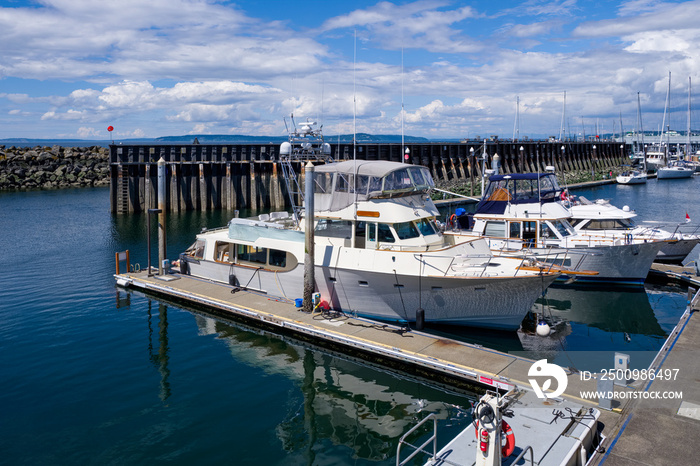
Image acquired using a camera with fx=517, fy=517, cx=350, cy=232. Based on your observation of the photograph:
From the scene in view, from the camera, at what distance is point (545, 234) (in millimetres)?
22969

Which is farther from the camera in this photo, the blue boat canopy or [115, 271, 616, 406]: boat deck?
the blue boat canopy

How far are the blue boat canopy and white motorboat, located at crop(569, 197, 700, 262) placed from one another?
6.57 feet

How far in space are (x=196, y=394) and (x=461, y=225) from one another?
55.6 ft

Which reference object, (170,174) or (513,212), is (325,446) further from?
(170,174)

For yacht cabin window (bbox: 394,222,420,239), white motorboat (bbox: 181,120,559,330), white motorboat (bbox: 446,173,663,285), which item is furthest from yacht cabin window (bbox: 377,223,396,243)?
white motorboat (bbox: 446,173,663,285)

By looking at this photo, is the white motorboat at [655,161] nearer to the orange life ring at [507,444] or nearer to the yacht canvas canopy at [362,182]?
the yacht canvas canopy at [362,182]

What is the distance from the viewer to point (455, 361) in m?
13.0

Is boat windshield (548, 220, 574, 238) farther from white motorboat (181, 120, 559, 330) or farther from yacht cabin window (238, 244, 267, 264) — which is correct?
yacht cabin window (238, 244, 267, 264)

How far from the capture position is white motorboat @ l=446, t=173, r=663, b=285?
22.2m

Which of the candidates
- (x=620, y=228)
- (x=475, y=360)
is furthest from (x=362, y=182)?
(x=620, y=228)

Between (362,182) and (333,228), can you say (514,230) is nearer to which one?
(362,182)

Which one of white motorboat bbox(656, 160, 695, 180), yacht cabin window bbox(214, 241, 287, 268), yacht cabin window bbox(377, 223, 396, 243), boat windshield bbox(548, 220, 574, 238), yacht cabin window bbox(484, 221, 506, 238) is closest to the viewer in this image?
yacht cabin window bbox(377, 223, 396, 243)

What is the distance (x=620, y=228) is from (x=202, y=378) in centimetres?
2027

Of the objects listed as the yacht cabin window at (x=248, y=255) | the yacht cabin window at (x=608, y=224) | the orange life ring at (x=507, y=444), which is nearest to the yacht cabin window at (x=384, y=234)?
the yacht cabin window at (x=248, y=255)
